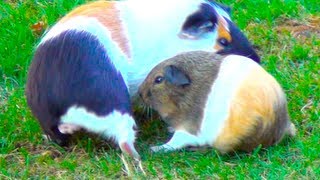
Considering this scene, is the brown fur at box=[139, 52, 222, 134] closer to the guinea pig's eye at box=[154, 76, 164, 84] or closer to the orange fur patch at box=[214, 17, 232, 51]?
the guinea pig's eye at box=[154, 76, 164, 84]

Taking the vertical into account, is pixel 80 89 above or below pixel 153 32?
below

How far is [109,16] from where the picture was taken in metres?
5.08

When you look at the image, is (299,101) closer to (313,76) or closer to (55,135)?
(313,76)

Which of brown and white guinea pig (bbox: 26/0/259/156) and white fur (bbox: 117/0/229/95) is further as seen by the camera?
white fur (bbox: 117/0/229/95)

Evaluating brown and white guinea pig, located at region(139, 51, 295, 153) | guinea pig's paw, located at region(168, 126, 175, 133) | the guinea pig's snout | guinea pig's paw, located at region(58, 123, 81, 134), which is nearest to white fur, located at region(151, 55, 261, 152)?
brown and white guinea pig, located at region(139, 51, 295, 153)

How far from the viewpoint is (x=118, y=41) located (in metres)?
5.00

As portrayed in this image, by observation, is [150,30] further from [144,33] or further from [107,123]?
[107,123]

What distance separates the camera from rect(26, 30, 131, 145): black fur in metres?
4.80

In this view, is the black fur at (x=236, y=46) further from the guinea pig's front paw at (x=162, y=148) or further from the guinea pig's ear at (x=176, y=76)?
the guinea pig's front paw at (x=162, y=148)

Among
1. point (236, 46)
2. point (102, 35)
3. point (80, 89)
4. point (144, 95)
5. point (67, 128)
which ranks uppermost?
point (102, 35)

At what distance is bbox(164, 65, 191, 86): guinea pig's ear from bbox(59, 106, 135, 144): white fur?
36 centimetres

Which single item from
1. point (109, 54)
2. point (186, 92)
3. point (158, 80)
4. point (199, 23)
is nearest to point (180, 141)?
point (186, 92)

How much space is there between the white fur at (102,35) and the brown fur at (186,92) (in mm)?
205

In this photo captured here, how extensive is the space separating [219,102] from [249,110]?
0.54 feet
